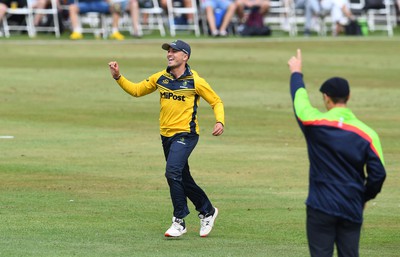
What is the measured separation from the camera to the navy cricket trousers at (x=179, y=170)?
35.7 ft

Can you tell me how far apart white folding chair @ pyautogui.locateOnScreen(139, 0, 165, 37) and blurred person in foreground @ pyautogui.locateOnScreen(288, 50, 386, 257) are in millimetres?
27806

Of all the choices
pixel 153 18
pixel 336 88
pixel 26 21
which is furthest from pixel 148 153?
pixel 153 18

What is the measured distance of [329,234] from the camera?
7832 millimetres

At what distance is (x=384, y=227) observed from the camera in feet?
39.1

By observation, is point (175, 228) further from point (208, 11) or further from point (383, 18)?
point (383, 18)

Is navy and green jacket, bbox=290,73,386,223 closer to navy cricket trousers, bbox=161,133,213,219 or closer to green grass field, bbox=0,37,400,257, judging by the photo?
green grass field, bbox=0,37,400,257

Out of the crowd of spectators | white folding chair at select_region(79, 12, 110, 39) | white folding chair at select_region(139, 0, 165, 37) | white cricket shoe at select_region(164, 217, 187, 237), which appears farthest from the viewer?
white folding chair at select_region(139, 0, 165, 37)

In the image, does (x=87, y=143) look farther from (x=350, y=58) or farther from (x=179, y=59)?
(x=350, y=58)

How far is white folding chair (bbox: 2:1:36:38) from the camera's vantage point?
33.2 meters

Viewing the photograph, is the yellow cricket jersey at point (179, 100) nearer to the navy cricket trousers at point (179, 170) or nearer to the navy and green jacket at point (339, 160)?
the navy cricket trousers at point (179, 170)

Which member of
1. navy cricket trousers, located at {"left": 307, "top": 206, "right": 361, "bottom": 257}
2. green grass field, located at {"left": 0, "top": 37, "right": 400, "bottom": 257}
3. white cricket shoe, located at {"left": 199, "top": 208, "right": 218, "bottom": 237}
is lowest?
Answer: green grass field, located at {"left": 0, "top": 37, "right": 400, "bottom": 257}

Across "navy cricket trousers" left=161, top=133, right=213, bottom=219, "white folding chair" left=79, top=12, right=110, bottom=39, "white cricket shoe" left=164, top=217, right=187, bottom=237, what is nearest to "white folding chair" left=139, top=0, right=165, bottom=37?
"white folding chair" left=79, top=12, right=110, bottom=39

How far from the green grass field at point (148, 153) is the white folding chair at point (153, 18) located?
311 cm

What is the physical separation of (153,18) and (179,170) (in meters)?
29.1
